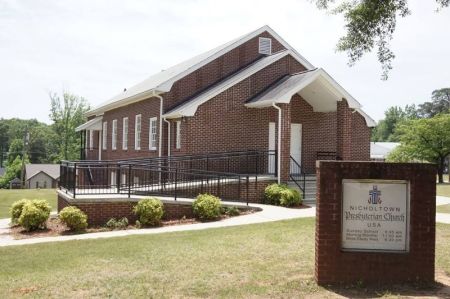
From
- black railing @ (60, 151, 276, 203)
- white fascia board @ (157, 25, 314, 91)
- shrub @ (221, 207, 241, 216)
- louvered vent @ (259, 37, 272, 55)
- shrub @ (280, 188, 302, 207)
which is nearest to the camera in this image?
shrub @ (221, 207, 241, 216)

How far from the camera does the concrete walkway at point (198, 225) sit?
11.9 m

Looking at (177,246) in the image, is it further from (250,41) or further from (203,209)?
(250,41)

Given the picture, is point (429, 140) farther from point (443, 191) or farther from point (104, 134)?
point (104, 134)

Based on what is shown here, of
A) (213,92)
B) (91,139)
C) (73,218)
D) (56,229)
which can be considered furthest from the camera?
(91,139)

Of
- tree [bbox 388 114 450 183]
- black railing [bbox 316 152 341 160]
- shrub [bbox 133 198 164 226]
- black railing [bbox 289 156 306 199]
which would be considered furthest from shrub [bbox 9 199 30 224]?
tree [bbox 388 114 450 183]

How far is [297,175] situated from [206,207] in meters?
6.92

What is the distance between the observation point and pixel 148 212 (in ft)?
44.3

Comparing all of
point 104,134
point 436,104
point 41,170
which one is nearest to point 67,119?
point 41,170

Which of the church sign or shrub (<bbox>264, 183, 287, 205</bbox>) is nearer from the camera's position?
the church sign

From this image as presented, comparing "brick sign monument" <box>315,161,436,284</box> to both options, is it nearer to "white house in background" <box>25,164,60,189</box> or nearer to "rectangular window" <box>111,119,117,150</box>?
"rectangular window" <box>111,119,117,150</box>

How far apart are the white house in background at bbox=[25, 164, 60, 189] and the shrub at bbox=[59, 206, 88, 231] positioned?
65968 millimetres

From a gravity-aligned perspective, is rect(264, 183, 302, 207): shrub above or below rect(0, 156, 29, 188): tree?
above

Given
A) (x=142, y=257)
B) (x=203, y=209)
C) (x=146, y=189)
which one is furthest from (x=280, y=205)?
(x=142, y=257)

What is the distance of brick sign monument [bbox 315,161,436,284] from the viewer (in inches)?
274
